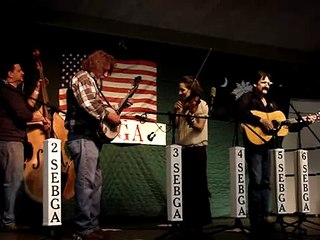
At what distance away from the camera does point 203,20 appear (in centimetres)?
523

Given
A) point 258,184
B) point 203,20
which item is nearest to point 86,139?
Answer: point 258,184

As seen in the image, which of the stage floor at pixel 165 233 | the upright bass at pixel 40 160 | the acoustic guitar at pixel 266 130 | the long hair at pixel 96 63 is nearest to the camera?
the long hair at pixel 96 63

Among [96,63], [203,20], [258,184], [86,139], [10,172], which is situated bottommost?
[258,184]

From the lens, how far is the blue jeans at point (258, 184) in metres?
4.06

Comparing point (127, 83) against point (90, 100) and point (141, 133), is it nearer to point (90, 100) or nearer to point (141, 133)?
point (141, 133)

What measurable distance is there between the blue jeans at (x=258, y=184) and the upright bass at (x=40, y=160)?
1657 mm

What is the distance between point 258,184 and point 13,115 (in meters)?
2.10

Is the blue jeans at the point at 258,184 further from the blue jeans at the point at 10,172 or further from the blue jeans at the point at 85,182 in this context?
the blue jeans at the point at 10,172

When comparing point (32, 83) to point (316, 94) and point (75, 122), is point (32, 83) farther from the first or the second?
point (316, 94)

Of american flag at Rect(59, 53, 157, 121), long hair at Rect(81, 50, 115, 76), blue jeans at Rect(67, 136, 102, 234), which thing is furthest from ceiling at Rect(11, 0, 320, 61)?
blue jeans at Rect(67, 136, 102, 234)

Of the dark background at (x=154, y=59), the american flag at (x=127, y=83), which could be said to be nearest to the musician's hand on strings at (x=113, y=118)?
the dark background at (x=154, y=59)

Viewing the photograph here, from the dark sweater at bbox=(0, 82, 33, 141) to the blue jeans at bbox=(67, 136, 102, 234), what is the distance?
1240 millimetres

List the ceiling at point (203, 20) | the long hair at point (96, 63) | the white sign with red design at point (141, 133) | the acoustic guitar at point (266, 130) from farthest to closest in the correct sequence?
the white sign with red design at point (141, 133)
the ceiling at point (203, 20)
the acoustic guitar at point (266, 130)
the long hair at point (96, 63)

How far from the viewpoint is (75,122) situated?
10.3ft
